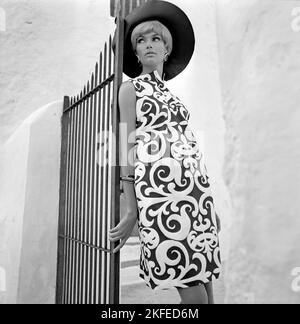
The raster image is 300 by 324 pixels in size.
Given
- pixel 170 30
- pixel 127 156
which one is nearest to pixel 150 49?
pixel 170 30

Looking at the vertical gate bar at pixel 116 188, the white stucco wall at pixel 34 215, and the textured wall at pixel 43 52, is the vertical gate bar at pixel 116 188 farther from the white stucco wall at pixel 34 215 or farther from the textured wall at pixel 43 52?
the textured wall at pixel 43 52

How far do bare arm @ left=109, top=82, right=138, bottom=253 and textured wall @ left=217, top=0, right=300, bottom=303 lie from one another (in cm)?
92

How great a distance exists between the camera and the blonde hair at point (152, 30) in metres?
1.51

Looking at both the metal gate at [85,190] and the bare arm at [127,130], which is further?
the metal gate at [85,190]

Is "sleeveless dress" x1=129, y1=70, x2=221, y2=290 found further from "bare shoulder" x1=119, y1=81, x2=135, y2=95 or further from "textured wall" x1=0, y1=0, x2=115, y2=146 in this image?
"textured wall" x1=0, y1=0, x2=115, y2=146

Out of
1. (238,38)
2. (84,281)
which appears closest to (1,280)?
(84,281)

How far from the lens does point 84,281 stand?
201cm

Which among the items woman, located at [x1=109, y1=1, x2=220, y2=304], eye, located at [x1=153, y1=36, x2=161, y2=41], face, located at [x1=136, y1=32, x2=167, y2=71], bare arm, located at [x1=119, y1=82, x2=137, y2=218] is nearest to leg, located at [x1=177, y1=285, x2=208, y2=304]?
woman, located at [x1=109, y1=1, x2=220, y2=304]

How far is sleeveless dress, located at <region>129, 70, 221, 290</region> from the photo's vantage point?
1.26 metres

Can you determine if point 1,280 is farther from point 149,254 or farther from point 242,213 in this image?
point 242,213

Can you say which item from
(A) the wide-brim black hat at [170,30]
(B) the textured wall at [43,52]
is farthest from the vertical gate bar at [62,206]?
(A) the wide-brim black hat at [170,30]
